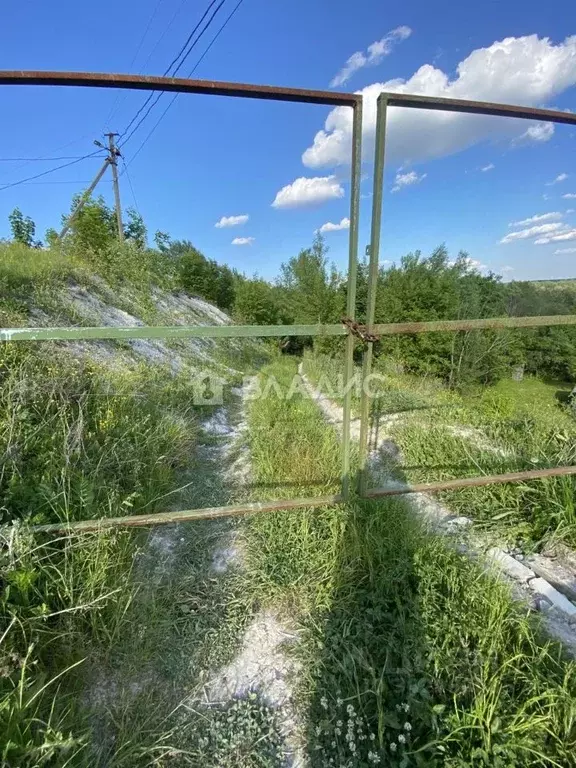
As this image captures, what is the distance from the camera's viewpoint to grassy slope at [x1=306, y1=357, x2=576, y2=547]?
1942mm

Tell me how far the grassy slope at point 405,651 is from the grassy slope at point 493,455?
64 cm

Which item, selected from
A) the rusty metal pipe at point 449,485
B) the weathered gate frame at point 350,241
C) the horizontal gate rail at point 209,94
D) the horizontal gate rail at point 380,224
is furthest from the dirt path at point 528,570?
the horizontal gate rail at point 209,94

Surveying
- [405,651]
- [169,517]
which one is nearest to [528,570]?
[405,651]

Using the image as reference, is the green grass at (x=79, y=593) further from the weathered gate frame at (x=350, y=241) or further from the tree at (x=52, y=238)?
the tree at (x=52, y=238)

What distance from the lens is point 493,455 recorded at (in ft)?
9.18

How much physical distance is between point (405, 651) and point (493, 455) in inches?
80.4

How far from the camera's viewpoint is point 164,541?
1.98 meters

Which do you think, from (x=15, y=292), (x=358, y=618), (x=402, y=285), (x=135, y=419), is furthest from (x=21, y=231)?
(x=358, y=618)

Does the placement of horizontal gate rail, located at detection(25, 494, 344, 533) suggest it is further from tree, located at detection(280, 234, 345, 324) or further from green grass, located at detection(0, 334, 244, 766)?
tree, located at detection(280, 234, 345, 324)

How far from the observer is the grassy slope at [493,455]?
1.94 meters

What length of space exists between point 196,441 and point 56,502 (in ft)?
5.80

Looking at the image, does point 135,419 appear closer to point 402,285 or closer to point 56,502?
point 56,502

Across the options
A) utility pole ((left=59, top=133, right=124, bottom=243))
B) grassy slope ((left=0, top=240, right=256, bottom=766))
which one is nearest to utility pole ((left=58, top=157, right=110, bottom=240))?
utility pole ((left=59, top=133, right=124, bottom=243))

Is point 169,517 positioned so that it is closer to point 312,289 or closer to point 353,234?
point 353,234
